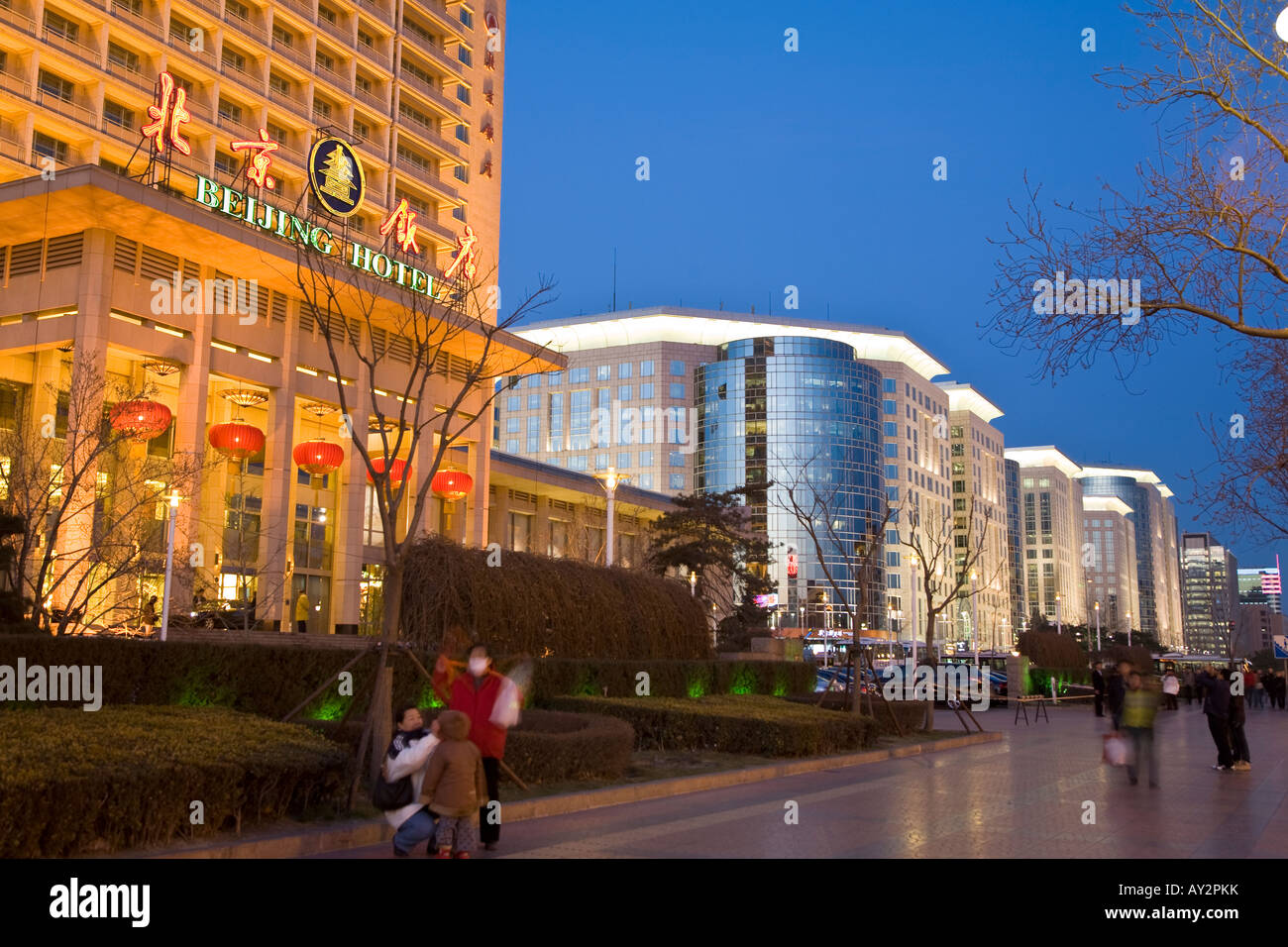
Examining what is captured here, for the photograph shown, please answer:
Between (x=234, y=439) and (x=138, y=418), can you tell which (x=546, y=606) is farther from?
(x=234, y=439)

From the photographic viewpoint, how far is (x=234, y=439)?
32.5 m

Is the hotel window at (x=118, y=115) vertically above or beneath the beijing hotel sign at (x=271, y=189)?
above

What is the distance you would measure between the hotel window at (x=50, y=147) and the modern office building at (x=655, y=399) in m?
74.2

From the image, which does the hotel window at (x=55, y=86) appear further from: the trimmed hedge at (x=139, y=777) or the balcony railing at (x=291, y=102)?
the trimmed hedge at (x=139, y=777)

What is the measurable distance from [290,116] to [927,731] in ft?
109

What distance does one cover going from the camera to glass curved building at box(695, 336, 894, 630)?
351 ft

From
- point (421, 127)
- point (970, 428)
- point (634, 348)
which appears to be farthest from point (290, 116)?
point (970, 428)

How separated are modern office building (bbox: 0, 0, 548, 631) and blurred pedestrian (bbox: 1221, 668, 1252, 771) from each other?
2100 centimetres

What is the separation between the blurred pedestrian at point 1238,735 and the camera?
1756 centimetres

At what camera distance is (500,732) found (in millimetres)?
10016

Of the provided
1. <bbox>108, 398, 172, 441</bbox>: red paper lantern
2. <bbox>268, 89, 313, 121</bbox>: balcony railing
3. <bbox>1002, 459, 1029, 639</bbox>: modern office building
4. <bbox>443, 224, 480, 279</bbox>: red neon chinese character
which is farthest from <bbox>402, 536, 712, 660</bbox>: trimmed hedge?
<bbox>1002, 459, 1029, 639</bbox>: modern office building

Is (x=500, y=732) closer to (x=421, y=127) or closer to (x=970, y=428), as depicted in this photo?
(x=421, y=127)

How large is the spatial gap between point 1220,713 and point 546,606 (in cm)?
1147

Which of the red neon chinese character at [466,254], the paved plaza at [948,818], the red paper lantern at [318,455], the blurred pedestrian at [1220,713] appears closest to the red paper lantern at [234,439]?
the red paper lantern at [318,455]
